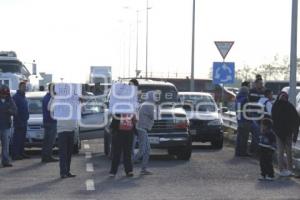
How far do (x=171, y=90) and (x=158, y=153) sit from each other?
2068 mm

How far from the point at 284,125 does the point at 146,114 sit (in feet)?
9.41

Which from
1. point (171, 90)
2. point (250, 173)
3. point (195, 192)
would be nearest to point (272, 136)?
point (250, 173)

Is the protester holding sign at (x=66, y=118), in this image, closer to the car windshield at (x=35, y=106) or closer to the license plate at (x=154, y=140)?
the license plate at (x=154, y=140)

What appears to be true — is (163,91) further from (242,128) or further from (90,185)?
(90,185)

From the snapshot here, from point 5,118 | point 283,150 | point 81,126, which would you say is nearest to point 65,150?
point 5,118

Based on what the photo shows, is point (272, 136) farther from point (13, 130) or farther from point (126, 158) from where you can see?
point (13, 130)

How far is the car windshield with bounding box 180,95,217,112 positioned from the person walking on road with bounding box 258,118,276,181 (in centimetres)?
806

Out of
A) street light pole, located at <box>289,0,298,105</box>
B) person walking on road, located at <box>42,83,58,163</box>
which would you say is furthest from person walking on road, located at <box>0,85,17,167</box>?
street light pole, located at <box>289,0,298,105</box>

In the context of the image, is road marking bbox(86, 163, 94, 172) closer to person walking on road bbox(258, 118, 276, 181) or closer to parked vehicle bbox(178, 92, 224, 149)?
person walking on road bbox(258, 118, 276, 181)

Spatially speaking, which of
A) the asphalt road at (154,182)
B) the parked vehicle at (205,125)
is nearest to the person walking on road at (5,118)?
the asphalt road at (154,182)

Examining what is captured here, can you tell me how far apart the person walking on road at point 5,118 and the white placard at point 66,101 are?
2.16m

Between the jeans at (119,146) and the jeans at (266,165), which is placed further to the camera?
the jeans at (119,146)

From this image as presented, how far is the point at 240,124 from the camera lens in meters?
19.7

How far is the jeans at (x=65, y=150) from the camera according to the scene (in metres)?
14.9
